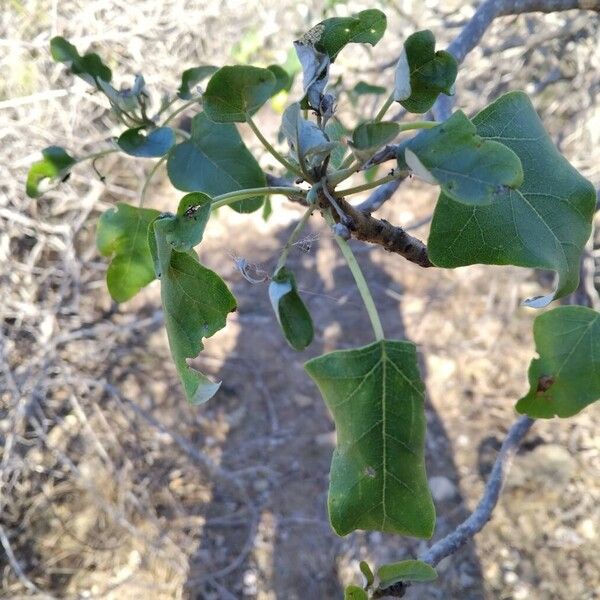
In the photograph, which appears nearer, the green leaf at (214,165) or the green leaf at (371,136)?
the green leaf at (371,136)

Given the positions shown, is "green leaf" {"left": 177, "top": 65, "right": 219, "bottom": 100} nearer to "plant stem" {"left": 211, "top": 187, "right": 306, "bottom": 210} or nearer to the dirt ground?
"plant stem" {"left": 211, "top": 187, "right": 306, "bottom": 210}

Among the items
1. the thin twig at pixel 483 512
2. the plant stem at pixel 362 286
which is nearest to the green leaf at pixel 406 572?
the thin twig at pixel 483 512

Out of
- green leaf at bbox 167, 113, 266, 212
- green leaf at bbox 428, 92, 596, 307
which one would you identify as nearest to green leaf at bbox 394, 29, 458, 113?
green leaf at bbox 428, 92, 596, 307

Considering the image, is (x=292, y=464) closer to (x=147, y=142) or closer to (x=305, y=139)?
(x=147, y=142)

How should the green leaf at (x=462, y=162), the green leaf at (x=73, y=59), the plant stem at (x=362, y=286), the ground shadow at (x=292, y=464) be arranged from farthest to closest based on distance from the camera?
the ground shadow at (x=292, y=464) → the green leaf at (x=73, y=59) → the plant stem at (x=362, y=286) → the green leaf at (x=462, y=162)

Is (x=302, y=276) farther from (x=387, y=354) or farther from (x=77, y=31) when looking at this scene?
(x=387, y=354)

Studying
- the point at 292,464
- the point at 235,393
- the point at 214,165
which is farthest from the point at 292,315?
the point at 235,393

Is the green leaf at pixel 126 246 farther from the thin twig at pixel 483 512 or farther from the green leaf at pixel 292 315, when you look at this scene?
the thin twig at pixel 483 512
